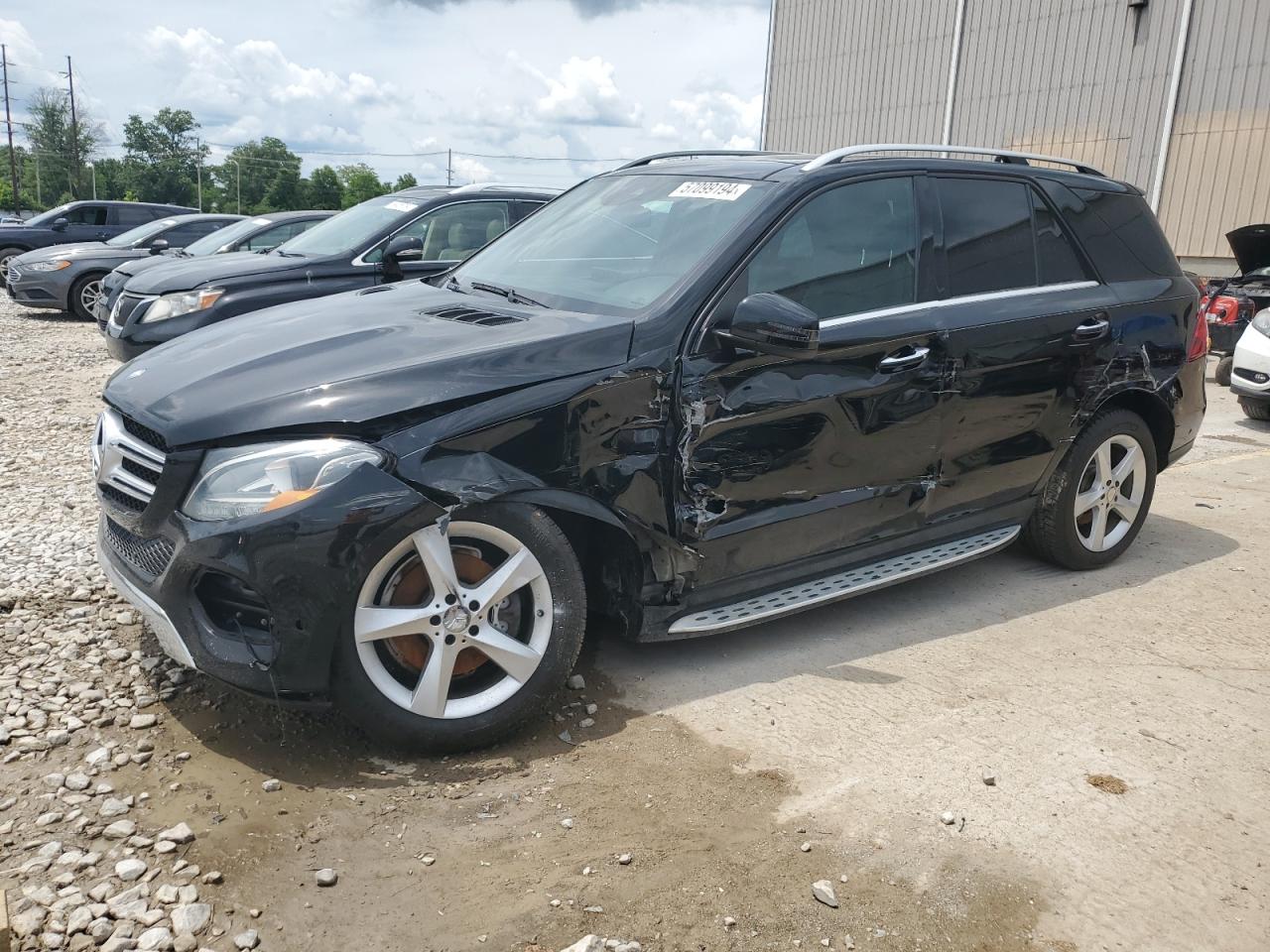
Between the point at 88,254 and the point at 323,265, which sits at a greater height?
the point at 323,265

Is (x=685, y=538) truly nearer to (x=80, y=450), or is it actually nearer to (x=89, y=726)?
(x=89, y=726)

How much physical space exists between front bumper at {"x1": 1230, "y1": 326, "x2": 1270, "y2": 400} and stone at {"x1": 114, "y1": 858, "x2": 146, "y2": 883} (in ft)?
30.7

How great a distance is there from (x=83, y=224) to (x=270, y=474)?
18.2m

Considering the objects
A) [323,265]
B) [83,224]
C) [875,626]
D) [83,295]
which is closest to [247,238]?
[323,265]

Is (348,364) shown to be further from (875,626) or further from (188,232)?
(188,232)

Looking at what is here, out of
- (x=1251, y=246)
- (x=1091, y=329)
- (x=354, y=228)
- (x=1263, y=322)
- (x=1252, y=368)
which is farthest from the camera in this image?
(x=1251, y=246)

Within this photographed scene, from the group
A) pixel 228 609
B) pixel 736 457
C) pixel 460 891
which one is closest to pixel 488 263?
pixel 736 457

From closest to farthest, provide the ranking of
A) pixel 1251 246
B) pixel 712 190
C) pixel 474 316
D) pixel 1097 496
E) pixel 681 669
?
pixel 474 316 → pixel 681 669 → pixel 712 190 → pixel 1097 496 → pixel 1251 246

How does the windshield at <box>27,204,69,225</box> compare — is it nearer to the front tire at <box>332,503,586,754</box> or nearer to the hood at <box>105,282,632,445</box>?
the hood at <box>105,282,632,445</box>

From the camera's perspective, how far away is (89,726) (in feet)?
10.3

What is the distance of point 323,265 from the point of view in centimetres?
776

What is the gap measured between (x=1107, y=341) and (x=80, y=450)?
603 cm

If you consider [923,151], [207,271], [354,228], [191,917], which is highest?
[923,151]

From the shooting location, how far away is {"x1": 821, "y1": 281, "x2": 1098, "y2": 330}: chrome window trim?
12.3 ft
